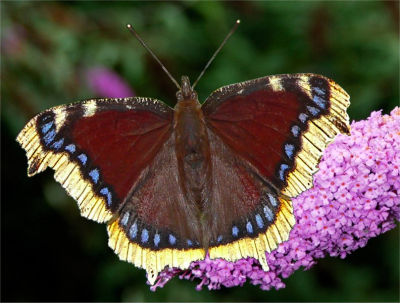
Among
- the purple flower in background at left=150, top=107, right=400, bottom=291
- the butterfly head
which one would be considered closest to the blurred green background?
the purple flower in background at left=150, top=107, right=400, bottom=291

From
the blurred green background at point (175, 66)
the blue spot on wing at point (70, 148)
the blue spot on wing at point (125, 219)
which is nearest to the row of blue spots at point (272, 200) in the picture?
the blue spot on wing at point (125, 219)

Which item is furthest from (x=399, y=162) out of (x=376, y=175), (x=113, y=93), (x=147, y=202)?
(x=113, y=93)

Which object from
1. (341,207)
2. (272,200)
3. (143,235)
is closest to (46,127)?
(143,235)

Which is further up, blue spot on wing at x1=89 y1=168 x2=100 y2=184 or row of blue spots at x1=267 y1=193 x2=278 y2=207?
blue spot on wing at x1=89 y1=168 x2=100 y2=184

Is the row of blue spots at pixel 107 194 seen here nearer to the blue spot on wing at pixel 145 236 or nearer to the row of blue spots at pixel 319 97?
the blue spot on wing at pixel 145 236

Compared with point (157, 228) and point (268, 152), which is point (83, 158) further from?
point (268, 152)

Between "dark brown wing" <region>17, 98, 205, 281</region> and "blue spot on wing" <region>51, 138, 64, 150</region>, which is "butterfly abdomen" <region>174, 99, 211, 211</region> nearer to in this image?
"dark brown wing" <region>17, 98, 205, 281</region>
